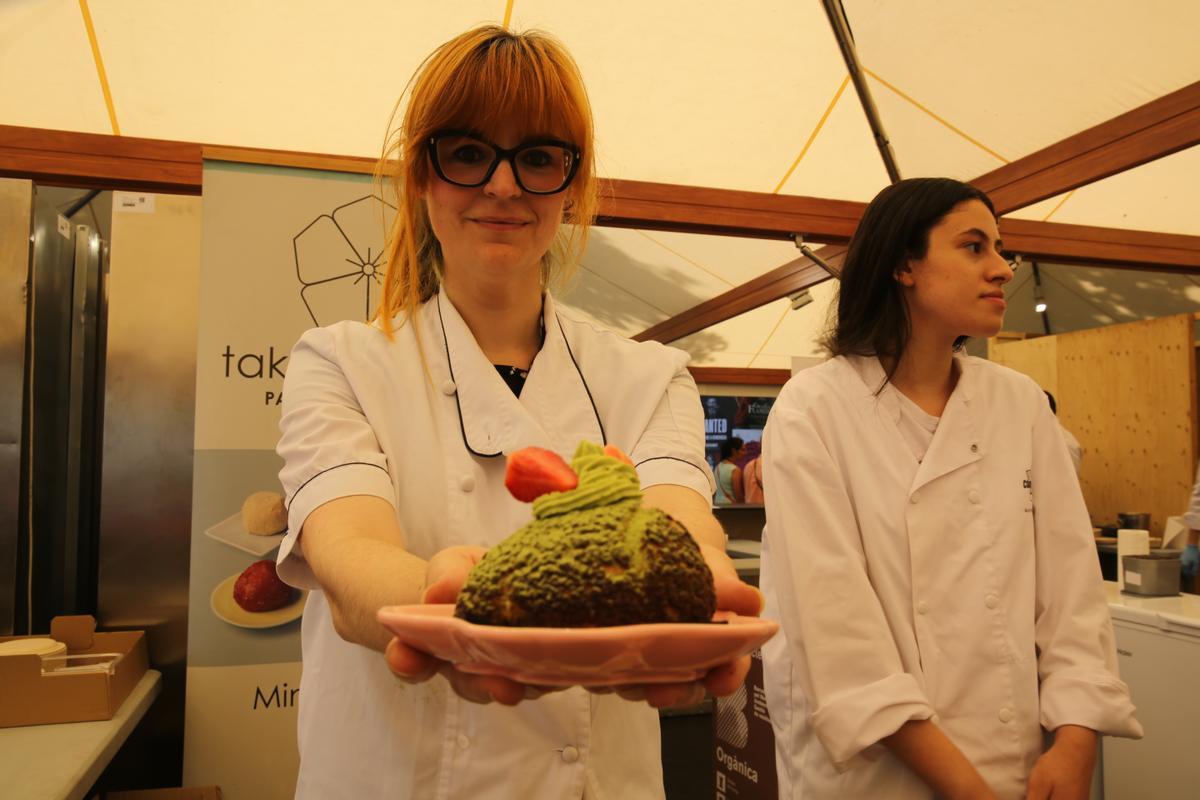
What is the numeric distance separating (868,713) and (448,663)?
89 centimetres

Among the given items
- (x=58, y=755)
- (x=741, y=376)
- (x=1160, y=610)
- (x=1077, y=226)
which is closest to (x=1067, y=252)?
(x=1077, y=226)

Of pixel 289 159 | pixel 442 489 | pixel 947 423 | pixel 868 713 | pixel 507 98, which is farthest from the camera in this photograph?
pixel 289 159

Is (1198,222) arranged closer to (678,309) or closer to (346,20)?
(678,309)

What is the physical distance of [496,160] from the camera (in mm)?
921

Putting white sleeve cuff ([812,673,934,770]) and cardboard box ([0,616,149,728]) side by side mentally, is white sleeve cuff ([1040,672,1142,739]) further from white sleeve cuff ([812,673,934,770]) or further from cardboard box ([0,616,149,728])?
cardboard box ([0,616,149,728])

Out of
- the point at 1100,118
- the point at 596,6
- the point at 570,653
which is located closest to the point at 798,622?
the point at 570,653

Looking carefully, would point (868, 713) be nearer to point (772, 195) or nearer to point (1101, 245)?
point (772, 195)

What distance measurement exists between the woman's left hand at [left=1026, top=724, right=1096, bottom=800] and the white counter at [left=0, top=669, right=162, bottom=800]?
1.74 m

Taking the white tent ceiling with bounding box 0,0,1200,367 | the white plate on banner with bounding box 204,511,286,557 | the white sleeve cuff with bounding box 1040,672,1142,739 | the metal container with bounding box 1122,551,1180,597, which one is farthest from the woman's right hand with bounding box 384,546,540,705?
the metal container with bounding box 1122,551,1180,597

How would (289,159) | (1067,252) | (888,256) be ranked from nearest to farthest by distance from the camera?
1. (888,256)
2. (289,159)
3. (1067,252)

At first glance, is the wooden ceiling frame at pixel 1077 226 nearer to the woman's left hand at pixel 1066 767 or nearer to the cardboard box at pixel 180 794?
the woman's left hand at pixel 1066 767

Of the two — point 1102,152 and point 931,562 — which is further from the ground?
point 1102,152

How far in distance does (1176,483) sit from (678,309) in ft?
11.8

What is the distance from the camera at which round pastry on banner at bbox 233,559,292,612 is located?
227 centimetres
